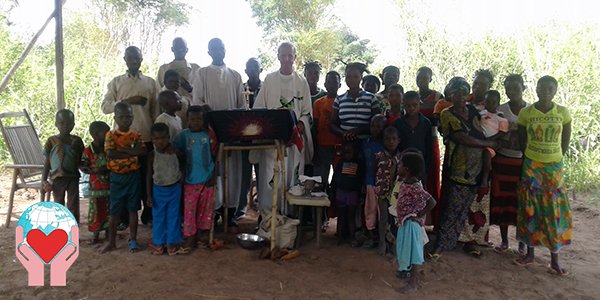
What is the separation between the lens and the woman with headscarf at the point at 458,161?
3.76 m

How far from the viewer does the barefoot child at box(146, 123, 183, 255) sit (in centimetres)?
390

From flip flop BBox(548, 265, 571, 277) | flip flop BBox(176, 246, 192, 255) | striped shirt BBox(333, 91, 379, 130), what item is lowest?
flip flop BBox(548, 265, 571, 277)

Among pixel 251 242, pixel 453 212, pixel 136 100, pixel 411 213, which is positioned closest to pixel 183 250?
pixel 251 242

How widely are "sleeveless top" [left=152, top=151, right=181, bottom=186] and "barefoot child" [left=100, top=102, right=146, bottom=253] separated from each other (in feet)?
0.70

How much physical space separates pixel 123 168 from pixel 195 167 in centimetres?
70

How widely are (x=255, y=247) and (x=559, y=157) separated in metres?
3.05

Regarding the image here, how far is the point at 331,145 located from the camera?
4.67m

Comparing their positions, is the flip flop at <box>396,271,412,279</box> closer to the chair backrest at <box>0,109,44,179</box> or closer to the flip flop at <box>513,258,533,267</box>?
the flip flop at <box>513,258,533,267</box>

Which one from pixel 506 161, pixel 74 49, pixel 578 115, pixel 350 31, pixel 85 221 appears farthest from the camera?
pixel 350 31

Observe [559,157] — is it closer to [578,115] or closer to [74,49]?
[578,115]

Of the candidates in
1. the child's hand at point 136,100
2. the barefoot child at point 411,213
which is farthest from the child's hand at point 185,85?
the barefoot child at point 411,213

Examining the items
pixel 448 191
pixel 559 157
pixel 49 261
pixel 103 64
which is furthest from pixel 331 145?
pixel 103 64

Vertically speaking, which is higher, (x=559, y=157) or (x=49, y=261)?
(x=559, y=157)

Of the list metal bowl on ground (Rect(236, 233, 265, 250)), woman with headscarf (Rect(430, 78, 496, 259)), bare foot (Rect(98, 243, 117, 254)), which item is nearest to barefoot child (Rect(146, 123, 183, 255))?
bare foot (Rect(98, 243, 117, 254))
